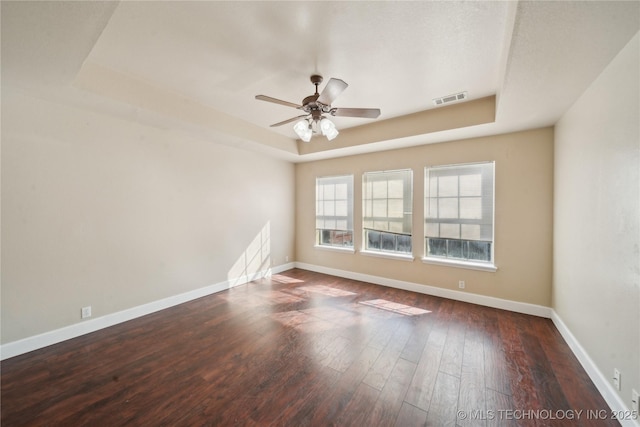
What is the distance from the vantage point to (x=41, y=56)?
1.89 meters

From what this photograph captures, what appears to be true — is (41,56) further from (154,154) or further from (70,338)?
(70,338)

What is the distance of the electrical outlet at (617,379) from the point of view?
1.70 m

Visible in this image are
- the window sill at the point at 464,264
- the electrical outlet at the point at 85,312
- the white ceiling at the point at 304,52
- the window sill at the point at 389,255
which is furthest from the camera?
the window sill at the point at 389,255

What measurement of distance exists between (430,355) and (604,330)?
1357mm

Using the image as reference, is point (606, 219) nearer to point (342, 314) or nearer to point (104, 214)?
point (342, 314)

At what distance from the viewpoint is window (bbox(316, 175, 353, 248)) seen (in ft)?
16.9

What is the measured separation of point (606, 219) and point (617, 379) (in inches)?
46.0

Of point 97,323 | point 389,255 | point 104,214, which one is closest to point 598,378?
point 389,255

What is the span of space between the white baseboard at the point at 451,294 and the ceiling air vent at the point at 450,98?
2852mm

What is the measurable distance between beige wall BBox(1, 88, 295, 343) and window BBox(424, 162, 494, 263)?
3.48 meters

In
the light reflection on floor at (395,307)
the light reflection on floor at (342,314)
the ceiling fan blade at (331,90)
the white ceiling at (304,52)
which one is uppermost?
the white ceiling at (304,52)

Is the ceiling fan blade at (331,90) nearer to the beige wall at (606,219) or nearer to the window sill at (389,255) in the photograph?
the beige wall at (606,219)

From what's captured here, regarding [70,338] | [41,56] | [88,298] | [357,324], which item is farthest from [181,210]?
[357,324]

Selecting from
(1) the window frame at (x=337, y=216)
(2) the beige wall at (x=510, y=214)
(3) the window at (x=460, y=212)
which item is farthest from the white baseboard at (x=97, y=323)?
(3) the window at (x=460, y=212)
